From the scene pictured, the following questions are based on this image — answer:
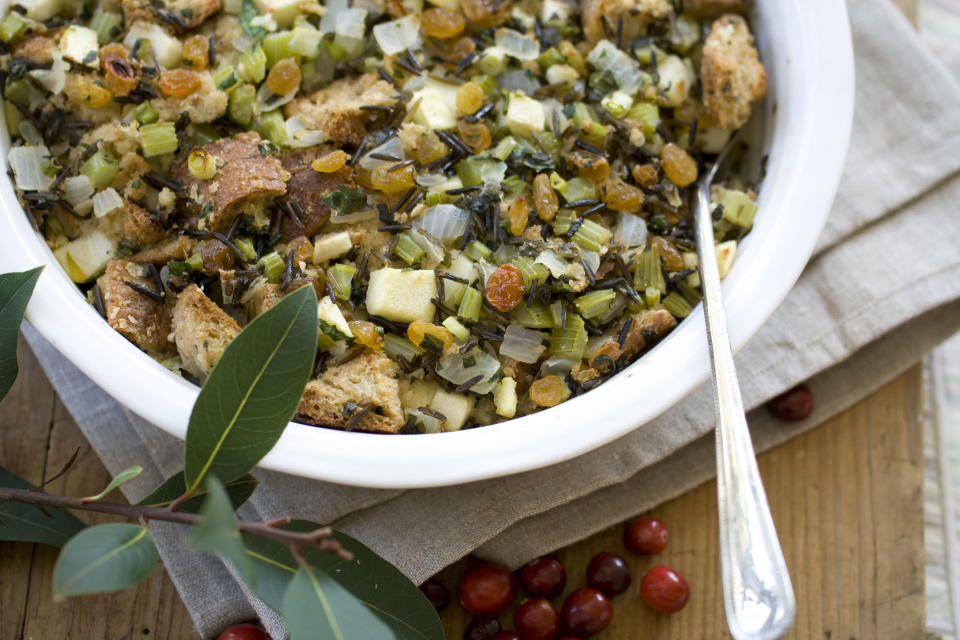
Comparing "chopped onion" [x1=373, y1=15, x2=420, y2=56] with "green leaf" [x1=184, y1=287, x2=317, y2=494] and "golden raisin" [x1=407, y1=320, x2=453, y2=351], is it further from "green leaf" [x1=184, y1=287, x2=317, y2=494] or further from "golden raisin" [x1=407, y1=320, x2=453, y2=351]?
"green leaf" [x1=184, y1=287, x2=317, y2=494]

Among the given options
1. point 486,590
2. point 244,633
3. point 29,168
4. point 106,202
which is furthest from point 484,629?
point 29,168

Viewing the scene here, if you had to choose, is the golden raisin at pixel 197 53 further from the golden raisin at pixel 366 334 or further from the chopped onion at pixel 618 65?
the chopped onion at pixel 618 65

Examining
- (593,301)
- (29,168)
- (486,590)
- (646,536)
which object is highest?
(593,301)

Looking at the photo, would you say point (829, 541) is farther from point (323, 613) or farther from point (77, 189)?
point (77, 189)

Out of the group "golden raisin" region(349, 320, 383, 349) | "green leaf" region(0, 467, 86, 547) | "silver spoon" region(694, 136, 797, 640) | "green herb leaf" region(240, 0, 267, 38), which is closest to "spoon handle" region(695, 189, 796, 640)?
"silver spoon" region(694, 136, 797, 640)

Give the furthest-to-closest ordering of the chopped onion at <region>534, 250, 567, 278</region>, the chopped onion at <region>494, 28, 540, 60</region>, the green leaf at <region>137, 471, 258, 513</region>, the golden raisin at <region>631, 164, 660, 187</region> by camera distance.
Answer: the chopped onion at <region>494, 28, 540, 60</region>
the golden raisin at <region>631, 164, 660, 187</region>
the chopped onion at <region>534, 250, 567, 278</region>
the green leaf at <region>137, 471, 258, 513</region>

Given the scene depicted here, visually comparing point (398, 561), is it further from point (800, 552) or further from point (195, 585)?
point (800, 552)

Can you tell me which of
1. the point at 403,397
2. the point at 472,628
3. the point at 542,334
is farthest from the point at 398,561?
the point at 542,334
